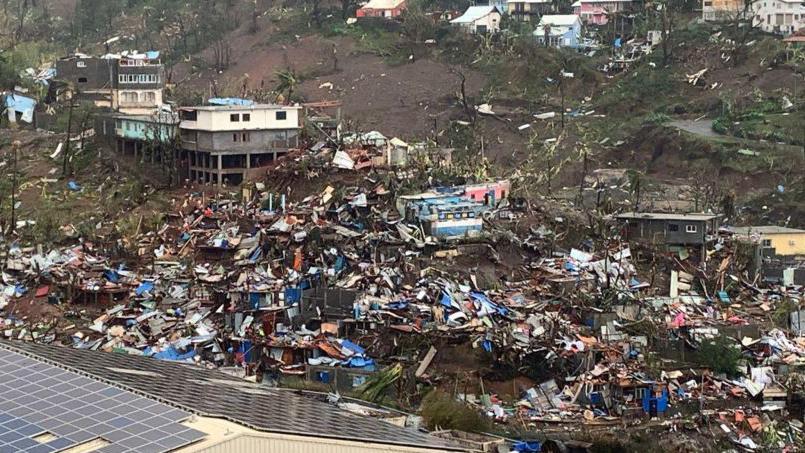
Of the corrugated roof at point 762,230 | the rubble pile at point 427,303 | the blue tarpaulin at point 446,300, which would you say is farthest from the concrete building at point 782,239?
the blue tarpaulin at point 446,300

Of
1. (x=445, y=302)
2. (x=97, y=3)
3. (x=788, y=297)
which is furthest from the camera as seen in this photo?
(x=97, y=3)

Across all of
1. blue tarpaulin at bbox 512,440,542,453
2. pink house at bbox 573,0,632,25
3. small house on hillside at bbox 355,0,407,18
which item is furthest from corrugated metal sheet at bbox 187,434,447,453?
pink house at bbox 573,0,632,25

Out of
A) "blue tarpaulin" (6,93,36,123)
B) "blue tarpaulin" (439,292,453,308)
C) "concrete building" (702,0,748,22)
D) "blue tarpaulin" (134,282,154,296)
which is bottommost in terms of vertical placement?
"blue tarpaulin" (134,282,154,296)

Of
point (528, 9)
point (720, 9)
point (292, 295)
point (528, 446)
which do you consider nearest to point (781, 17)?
point (720, 9)

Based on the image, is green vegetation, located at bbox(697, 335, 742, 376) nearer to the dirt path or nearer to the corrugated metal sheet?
the corrugated metal sheet

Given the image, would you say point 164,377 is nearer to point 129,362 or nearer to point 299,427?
point 129,362

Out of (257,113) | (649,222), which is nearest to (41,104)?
(257,113)

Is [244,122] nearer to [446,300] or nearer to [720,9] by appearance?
[446,300]

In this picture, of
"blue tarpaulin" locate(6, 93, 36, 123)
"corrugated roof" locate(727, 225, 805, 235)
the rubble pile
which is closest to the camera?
the rubble pile
